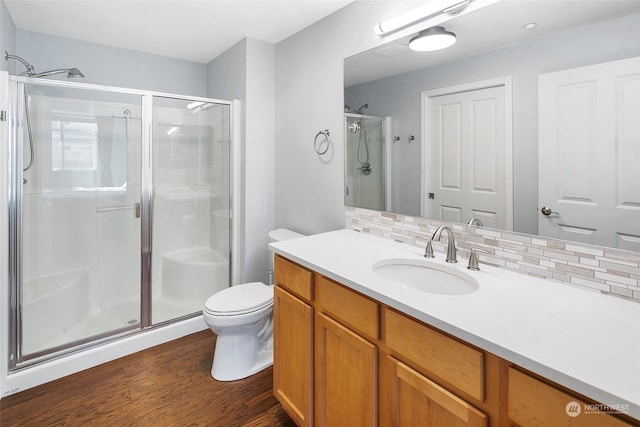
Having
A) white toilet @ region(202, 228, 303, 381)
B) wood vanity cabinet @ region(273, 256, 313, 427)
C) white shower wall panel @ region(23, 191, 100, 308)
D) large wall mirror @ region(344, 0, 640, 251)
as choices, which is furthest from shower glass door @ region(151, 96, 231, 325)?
large wall mirror @ region(344, 0, 640, 251)

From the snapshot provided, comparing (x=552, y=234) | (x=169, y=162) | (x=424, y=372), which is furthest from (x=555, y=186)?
(x=169, y=162)

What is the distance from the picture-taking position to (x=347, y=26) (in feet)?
6.43

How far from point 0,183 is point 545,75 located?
2.70 meters

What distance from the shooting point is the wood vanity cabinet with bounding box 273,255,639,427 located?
73 cm

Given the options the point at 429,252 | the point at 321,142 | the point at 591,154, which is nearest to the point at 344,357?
the point at 429,252

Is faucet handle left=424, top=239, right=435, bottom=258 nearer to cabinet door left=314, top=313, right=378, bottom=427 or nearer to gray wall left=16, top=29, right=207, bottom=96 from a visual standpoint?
cabinet door left=314, top=313, right=378, bottom=427

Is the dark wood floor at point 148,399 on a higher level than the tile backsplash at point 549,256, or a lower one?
lower

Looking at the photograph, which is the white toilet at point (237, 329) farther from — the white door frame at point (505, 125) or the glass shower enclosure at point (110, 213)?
the white door frame at point (505, 125)

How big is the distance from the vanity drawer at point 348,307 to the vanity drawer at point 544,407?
43cm

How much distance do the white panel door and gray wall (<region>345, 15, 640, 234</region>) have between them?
0.06 meters

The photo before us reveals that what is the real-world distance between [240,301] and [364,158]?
3.88ft

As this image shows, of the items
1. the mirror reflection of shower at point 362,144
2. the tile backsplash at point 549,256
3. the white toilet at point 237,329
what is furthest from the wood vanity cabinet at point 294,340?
the mirror reflection of shower at point 362,144

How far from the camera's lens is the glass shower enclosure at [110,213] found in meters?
2.03

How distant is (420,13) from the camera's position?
4.95ft
